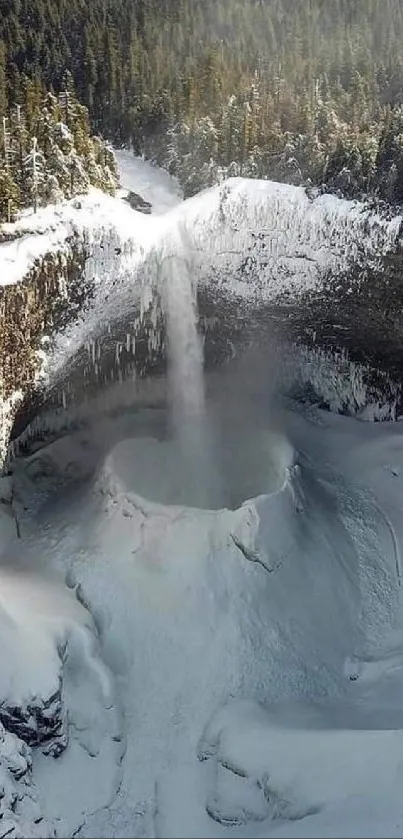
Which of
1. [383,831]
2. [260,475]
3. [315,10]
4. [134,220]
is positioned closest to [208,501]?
[260,475]

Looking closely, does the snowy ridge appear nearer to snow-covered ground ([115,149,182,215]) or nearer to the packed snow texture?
the packed snow texture

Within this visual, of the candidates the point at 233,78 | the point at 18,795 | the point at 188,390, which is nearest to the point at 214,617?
the point at 18,795


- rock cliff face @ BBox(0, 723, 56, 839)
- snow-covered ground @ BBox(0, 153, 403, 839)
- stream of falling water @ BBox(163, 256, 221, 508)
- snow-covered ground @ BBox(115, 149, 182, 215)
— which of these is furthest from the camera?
snow-covered ground @ BBox(115, 149, 182, 215)

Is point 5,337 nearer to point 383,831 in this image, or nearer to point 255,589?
point 255,589

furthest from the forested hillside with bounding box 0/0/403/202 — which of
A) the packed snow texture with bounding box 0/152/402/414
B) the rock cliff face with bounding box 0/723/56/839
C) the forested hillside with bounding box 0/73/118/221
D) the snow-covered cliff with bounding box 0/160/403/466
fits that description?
the rock cliff face with bounding box 0/723/56/839

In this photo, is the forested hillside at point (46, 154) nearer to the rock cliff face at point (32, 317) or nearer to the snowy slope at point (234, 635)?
the rock cliff face at point (32, 317)

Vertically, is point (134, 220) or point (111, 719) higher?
point (134, 220)

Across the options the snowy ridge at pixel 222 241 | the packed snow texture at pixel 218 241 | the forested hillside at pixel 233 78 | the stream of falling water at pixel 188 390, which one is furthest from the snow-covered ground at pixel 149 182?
the stream of falling water at pixel 188 390
